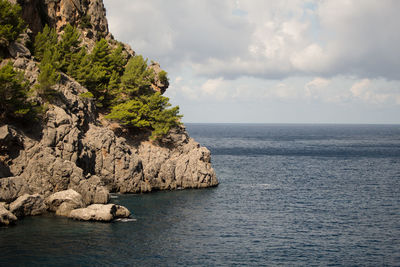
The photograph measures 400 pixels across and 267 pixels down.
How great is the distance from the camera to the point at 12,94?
53.3 metres

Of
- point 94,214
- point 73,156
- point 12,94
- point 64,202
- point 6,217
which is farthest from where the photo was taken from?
point 73,156

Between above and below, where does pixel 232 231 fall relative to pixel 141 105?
below

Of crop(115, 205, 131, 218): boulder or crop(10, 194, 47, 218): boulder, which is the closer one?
crop(10, 194, 47, 218): boulder

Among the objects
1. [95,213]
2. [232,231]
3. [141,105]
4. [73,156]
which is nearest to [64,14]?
[141,105]

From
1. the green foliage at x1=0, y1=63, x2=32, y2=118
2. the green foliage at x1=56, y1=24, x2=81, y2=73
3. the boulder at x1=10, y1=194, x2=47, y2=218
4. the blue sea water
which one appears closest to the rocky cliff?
the boulder at x1=10, y1=194, x2=47, y2=218

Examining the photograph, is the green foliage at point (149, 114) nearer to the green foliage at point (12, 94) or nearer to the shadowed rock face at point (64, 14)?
the green foliage at point (12, 94)

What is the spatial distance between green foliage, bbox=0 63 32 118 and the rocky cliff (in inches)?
85.7

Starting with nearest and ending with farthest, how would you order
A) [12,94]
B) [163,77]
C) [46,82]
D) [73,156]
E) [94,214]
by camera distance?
[94,214] < [12,94] < [73,156] < [46,82] < [163,77]

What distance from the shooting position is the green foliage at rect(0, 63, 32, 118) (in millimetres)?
51781

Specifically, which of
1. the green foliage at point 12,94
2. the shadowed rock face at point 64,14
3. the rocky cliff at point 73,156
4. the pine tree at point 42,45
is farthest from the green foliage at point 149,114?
the shadowed rock face at point 64,14

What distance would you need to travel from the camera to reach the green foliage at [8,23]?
6028 centimetres

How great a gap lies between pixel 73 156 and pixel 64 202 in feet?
30.0

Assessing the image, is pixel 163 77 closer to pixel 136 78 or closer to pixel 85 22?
pixel 136 78

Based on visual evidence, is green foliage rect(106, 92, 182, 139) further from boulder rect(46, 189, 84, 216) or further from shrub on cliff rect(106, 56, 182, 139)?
boulder rect(46, 189, 84, 216)
